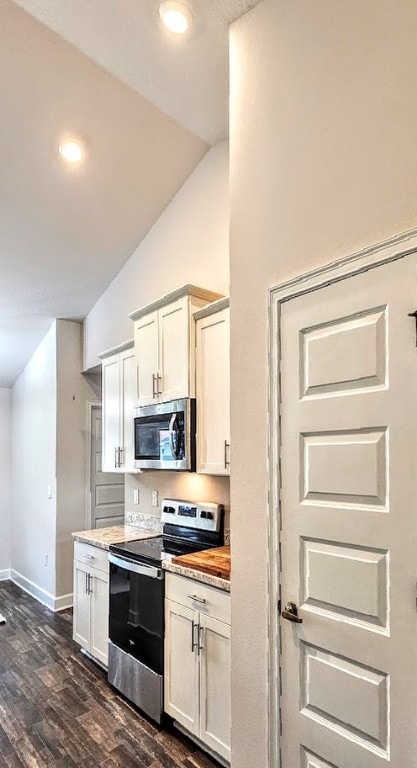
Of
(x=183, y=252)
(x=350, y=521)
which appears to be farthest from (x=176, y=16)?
(x=350, y=521)

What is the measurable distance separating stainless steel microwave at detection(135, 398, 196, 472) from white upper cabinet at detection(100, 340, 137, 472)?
10.3 inches

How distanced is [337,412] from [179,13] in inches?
76.3

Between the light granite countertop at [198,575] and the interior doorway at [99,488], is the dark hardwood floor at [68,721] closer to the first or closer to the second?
the light granite countertop at [198,575]

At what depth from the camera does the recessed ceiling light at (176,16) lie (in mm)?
2061

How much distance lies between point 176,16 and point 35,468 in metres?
4.45

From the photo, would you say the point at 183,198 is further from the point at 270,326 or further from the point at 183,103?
the point at 270,326

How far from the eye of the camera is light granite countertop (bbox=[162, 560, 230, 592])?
220 centimetres

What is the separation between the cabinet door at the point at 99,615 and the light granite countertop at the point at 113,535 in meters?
0.21

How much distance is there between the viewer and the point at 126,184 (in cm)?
342

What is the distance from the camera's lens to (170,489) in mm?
3596

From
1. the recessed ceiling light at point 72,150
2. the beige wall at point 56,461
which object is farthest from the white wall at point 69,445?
the recessed ceiling light at point 72,150

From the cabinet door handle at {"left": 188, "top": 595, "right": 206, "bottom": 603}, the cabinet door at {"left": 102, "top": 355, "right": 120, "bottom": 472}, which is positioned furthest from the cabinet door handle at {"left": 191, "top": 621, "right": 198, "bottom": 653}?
the cabinet door at {"left": 102, "top": 355, "right": 120, "bottom": 472}

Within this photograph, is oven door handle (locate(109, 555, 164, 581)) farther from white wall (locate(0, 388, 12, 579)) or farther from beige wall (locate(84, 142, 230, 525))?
white wall (locate(0, 388, 12, 579))

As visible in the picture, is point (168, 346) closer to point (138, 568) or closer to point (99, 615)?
point (138, 568)
